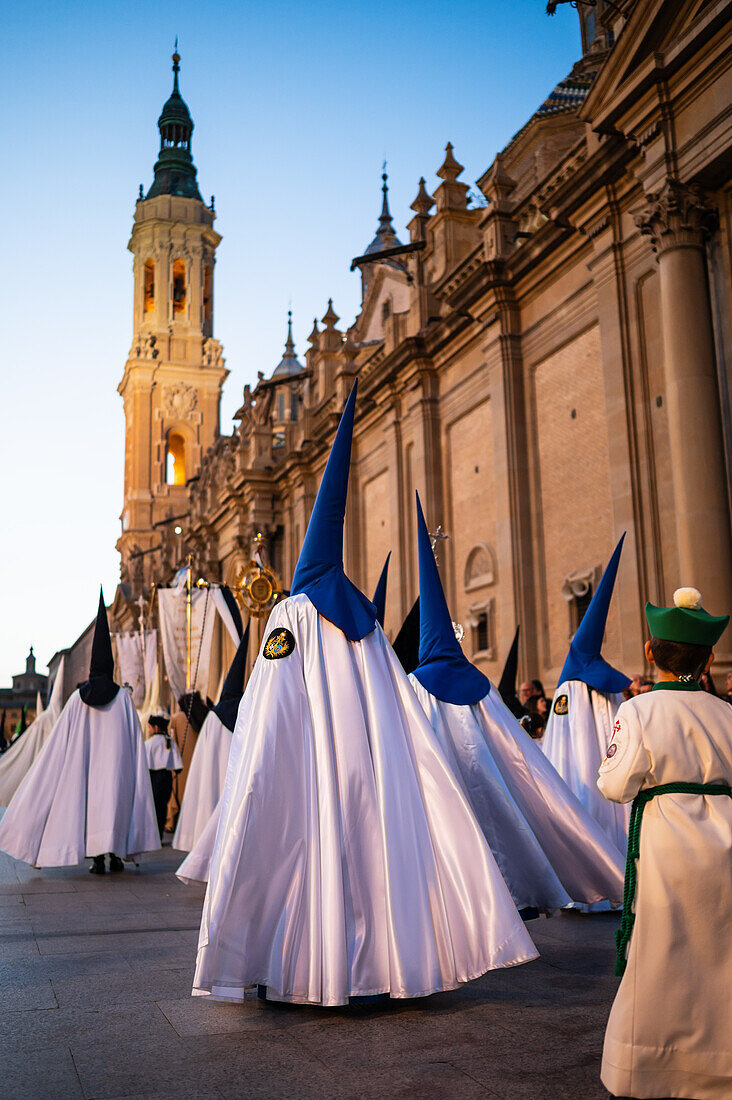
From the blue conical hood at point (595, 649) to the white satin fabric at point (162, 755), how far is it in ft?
26.9

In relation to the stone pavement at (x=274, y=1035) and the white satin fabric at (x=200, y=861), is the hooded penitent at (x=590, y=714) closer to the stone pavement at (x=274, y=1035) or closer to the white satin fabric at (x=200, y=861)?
the stone pavement at (x=274, y=1035)

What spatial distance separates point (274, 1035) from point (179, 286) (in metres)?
58.8

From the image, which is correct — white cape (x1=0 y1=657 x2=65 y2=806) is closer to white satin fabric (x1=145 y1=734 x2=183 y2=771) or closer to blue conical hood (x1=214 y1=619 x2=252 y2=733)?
white satin fabric (x1=145 y1=734 x2=183 y2=771)

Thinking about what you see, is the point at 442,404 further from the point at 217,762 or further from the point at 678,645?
the point at 678,645

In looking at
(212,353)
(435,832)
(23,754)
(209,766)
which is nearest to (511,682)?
(209,766)

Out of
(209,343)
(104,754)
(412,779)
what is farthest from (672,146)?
(209,343)

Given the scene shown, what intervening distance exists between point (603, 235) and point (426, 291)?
7.46 m

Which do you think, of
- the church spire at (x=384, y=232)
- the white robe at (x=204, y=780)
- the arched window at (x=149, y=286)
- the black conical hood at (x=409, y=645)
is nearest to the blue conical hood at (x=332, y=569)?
the black conical hood at (x=409, y=645)

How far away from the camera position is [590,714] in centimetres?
803

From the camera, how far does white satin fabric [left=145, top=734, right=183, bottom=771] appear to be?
14773 millimetres

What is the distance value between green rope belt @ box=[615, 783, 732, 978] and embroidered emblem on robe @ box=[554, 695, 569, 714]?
4.78 m

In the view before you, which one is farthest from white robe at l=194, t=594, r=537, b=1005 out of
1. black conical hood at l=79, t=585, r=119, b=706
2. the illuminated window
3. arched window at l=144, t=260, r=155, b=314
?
the illuminated window

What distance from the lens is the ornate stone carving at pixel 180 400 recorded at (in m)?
57.5

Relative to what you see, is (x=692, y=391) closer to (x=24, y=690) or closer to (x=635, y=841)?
(x=635, y=841)
